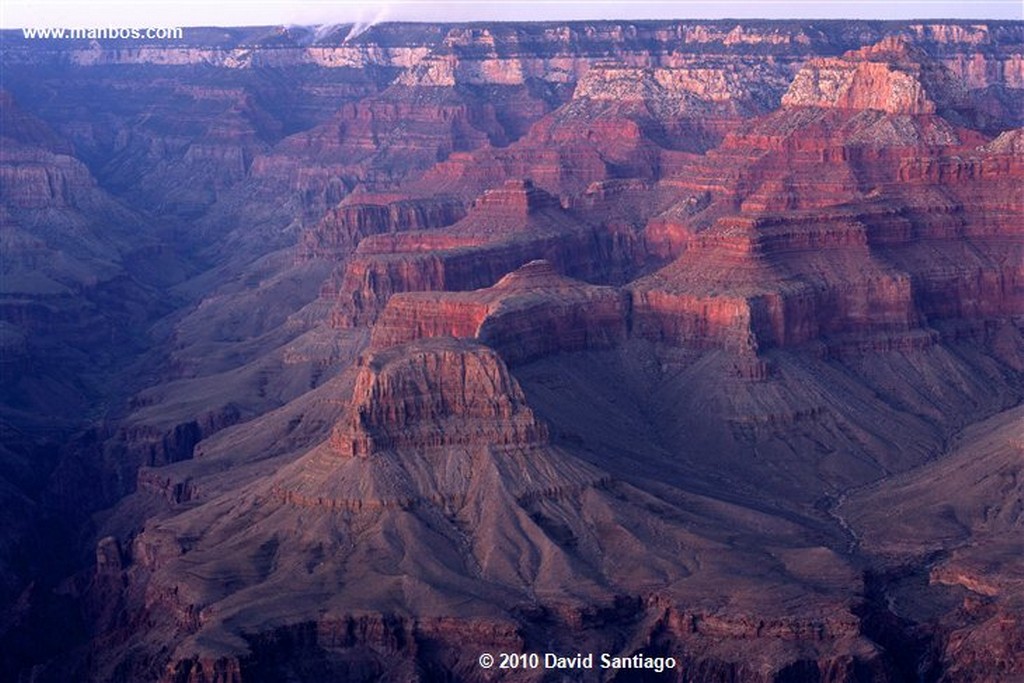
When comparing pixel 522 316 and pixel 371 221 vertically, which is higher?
pixel 522 316

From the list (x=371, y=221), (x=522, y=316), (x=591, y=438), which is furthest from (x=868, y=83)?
(x=591, y=438)

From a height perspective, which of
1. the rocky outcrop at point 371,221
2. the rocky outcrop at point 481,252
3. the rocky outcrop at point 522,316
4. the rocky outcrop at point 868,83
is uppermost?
the rocky outcrop at point 868,83

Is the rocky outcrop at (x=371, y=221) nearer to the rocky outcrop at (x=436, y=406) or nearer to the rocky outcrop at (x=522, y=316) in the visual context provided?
the rocky outcrop at (x=522, y=316)

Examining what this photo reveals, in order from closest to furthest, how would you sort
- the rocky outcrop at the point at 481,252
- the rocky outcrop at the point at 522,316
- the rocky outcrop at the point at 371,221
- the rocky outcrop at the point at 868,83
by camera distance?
the rocky outcrop at the point at 522,316
the rocky outcrop at the point at 481,252
the rocky outcrop at the point at 868,83
the rocky outcrop at the point at 371,221

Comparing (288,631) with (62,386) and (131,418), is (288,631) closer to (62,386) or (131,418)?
(131,418)

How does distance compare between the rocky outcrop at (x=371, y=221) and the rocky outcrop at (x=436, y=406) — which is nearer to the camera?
the rocky outcrop at (x=436, y=406)

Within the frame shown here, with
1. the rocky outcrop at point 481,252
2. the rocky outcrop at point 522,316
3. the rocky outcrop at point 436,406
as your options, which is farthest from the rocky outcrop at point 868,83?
the rocky outcrop at point 436,406

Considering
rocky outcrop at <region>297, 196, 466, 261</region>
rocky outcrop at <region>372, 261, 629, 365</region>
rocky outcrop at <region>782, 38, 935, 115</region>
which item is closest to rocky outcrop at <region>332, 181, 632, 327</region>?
rocky outcrop at <region>297, 196, 466, 261</region>

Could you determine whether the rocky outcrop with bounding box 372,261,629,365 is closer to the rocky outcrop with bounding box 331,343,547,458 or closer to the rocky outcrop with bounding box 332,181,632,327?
the rocky outcrop with bounding box 331,343,547,458

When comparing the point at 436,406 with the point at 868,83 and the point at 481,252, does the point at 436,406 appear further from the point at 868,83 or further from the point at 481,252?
the point at 868,83
